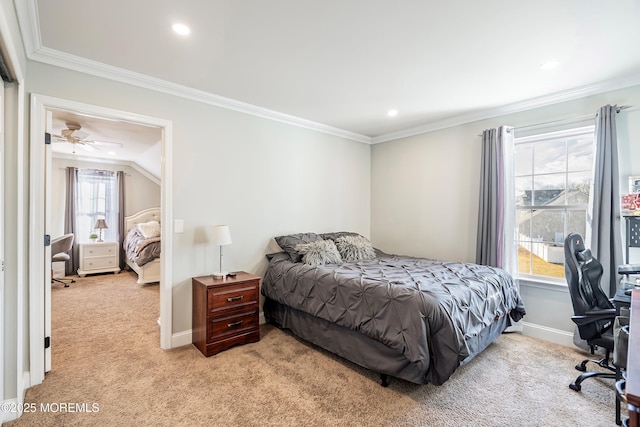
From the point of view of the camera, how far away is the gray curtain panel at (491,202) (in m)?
3.41

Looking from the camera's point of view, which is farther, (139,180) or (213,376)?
(139,180)

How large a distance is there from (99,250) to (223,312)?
4957 mm

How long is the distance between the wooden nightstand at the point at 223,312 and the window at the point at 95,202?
16.6 ft

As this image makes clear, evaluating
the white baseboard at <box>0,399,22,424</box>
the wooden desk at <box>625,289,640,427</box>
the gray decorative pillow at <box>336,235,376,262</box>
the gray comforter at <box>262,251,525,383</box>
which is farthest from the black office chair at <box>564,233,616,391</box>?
the white baseboard at <box>0,399,22,424</box>

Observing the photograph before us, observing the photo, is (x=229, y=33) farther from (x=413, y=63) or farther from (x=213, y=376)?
(x=213, y=376)

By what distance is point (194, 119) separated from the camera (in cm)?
312

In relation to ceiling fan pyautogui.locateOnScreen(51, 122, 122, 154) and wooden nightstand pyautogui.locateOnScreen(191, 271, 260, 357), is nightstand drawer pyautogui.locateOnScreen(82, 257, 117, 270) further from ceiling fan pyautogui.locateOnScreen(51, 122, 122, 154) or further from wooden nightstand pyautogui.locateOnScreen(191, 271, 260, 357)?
wooden nightstand pyautogui.locateOnScreen(191, 271, 260, 357)

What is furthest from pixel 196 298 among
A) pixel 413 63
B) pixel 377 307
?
pixel 413 63

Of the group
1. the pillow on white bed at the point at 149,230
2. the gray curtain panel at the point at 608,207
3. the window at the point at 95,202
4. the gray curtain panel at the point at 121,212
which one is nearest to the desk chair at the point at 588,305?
the gray curtain panel at the point at 608,207

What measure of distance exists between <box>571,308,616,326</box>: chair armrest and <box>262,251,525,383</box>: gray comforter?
583 millimetres

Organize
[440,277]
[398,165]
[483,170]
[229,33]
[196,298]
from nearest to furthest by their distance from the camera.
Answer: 1. [229,33]
2. [440,277]
3. [196,298]
4. [483,170]
5. [398,165]

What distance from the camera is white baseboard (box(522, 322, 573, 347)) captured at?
10.0 ft

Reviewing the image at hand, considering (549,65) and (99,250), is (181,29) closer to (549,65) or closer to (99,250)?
(549,65)

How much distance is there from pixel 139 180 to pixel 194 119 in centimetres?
498
